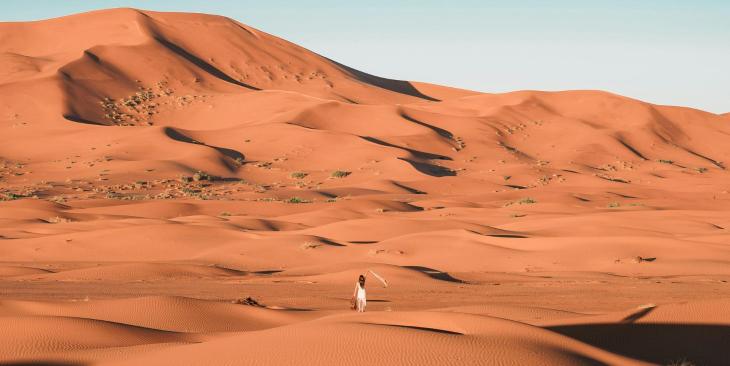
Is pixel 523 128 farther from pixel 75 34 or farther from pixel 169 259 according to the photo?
pixel 169 259

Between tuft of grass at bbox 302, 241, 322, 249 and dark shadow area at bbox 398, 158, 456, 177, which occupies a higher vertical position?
tuft of grass at bbox 302, 241, 322, 249

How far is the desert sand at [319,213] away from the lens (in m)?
11.4

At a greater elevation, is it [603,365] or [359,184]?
[603,365]

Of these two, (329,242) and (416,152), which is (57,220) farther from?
(416,152)

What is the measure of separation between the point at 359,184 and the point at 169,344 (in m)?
45.7

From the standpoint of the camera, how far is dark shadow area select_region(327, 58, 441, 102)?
121 metres

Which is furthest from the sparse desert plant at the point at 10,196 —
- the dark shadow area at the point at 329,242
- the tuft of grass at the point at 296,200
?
the dark shadow area at the point at 329,242

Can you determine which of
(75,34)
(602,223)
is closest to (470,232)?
(602,223)

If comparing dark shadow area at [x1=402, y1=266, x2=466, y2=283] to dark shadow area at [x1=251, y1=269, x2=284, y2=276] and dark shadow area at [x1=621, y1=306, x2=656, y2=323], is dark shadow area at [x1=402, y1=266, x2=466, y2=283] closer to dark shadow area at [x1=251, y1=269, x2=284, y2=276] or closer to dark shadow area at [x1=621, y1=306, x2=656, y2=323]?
dark shadow area at [x1=251, y1=269, x2=284, y2=276]

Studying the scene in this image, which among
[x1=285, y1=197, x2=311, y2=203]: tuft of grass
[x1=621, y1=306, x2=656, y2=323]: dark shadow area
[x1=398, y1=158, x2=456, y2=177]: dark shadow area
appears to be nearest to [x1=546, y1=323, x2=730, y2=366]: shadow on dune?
[x1=621, y1=306, x2=656, y2=323]: dark shadow area

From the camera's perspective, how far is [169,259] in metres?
27.0

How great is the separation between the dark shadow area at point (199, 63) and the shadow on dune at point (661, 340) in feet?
274

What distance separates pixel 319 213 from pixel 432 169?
28.2 m

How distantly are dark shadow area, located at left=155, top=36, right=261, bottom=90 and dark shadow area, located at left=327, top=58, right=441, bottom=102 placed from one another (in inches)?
971
